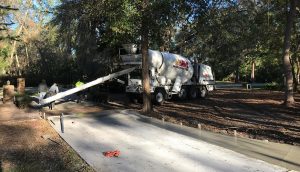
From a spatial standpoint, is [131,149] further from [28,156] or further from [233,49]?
[233,49]

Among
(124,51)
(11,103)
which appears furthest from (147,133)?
(11,103)

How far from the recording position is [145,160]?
362 inches

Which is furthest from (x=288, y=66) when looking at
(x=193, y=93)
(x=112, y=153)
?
(x=112, y=153)

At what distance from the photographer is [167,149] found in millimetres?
10336

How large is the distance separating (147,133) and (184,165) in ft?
→ 13.3

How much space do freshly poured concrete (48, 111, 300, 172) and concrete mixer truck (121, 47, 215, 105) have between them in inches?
314

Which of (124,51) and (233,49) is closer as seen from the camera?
(124,51)

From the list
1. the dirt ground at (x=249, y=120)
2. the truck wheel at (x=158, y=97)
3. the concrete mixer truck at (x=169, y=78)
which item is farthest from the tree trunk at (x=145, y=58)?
the truck wheel at (x=158, y=97)

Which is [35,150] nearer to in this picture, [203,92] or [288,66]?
[288,66]

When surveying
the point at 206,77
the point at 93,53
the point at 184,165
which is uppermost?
the point at 93,53

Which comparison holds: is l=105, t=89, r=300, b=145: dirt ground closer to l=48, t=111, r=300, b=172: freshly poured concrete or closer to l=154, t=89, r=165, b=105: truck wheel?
l=48, t=111, r=300, b=172: freshly poured concrete

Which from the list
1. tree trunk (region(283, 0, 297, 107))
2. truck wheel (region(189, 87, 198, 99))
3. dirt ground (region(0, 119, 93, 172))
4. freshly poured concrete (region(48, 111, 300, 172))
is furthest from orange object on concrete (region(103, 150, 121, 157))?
truck wheel (region(189, 87, 198, 99))

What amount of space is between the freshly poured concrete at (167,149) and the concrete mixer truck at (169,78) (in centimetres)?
798

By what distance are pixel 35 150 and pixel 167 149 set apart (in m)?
3.44
